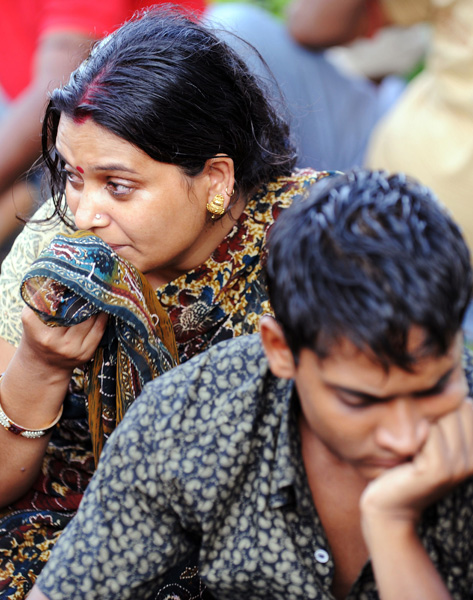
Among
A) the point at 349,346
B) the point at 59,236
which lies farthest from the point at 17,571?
the point at 349,346

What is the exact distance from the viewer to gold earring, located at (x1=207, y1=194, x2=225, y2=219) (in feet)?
8.45

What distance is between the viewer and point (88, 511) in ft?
6.28

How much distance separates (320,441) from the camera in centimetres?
192

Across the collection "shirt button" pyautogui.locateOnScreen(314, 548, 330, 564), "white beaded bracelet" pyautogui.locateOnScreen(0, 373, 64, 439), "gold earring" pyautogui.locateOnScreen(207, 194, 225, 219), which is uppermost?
"gold earring" pyautogui.locateOnScreen(207, 194, 225, 219)

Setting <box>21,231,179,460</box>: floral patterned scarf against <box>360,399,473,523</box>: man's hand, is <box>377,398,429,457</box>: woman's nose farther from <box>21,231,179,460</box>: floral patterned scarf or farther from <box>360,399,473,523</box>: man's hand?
<box>21,231,179,460</box>: floral patterned scarf

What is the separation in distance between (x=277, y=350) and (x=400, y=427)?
0.31 m

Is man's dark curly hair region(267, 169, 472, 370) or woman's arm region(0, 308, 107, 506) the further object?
woman's arm region(0, 308, 107, 506)

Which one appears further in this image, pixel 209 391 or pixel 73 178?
pixel 73 178

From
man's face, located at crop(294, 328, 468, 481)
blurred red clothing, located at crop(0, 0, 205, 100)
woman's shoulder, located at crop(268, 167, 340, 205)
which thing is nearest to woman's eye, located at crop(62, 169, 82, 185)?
woman's shoulder, located at crop(268, 167, 340, 205)

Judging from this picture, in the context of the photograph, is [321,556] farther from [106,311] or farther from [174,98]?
[174,98]

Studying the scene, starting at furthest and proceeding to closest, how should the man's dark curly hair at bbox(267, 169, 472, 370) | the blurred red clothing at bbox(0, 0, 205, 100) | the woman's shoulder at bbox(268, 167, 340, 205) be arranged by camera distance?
the blurred red clothing at bbox(0, 0, 205, 100)
the woman's shoulder at bbox(268, 167, 340, 205)
the man's dark curly hair at bbox(267, 169, 472, 370)

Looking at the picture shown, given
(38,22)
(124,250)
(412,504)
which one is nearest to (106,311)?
(124,250)

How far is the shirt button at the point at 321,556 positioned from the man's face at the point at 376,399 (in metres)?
0.25

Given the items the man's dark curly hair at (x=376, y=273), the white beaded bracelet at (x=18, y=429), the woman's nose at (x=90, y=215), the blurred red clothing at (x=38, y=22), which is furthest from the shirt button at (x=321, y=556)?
the blurred red clothing at (x=38, y=22)
